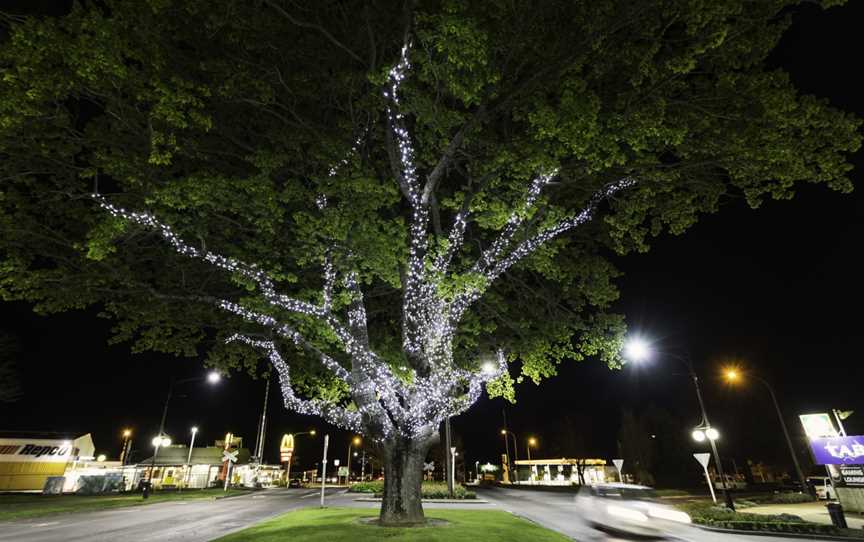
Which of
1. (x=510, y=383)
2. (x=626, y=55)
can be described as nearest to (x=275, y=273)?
(x=510, y=383)

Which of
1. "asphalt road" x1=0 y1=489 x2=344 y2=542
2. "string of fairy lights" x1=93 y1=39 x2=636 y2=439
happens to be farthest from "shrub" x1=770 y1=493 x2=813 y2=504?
"asphalt road" x1=0 y1=489 x2=344 y2=542

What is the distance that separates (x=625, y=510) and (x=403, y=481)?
6379 millimetres

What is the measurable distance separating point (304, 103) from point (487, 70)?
214 inches

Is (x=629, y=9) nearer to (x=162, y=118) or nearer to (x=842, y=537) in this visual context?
(x=162, y=118)

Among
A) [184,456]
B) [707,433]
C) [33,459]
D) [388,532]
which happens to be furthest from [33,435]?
[707,433]

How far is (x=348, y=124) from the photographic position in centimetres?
1280

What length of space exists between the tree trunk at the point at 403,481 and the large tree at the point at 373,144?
0.06 metres

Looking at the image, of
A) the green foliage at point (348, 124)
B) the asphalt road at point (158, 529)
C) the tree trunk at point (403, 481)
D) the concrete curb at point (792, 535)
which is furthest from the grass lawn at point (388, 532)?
the concrete curb at point (792, 535)

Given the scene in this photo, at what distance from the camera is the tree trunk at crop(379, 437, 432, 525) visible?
12.4m

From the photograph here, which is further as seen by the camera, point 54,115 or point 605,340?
point 605,340

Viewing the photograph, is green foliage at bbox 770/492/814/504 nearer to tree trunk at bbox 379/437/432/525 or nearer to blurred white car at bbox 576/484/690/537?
blurred white car at bbox 576/484/690/537

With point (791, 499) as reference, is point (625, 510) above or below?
above

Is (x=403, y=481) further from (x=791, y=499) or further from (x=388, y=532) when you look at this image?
(x=791, y=499)

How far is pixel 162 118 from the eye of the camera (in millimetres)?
10547
